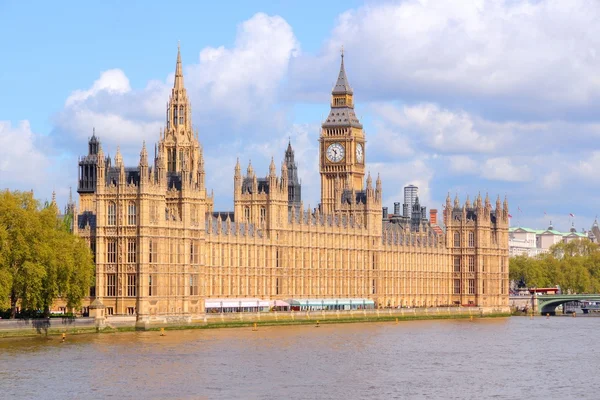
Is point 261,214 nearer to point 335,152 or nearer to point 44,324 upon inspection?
point 44,324

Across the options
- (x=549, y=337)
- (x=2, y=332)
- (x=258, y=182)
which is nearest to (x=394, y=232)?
(x=258, y=182)

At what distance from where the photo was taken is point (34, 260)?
4195 inches

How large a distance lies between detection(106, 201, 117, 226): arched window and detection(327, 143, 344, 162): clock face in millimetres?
71998

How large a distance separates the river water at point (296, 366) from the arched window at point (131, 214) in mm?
9939

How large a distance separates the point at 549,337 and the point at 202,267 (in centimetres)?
3138

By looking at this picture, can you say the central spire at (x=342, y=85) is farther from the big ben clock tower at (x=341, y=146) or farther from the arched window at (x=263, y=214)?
the arched window at (x=263, y=214)

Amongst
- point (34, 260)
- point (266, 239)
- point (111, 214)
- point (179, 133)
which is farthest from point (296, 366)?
point (179, 133)

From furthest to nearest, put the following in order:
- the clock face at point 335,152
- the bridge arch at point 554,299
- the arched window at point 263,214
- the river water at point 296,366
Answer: the clock face at point 335,152
the bridge arch at point 554,299
the arched window at point 263,214
the river water at point 296,366

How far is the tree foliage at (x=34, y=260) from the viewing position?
4126 inches

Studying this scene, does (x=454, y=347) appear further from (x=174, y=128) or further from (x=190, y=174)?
(x=174, y=128)

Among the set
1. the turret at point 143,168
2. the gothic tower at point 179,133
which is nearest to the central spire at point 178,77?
the gothic tower at point 179,133

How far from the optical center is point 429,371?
9212 centimetres

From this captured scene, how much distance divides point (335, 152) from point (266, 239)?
45.8 meters

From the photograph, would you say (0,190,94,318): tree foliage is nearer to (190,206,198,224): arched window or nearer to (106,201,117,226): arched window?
(106,201,117,226): arched window
